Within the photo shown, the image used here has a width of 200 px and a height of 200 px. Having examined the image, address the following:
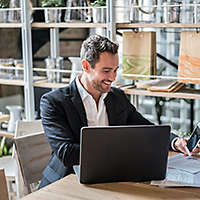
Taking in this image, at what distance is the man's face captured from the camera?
→ 2137 millimetres

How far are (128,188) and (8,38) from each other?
295 centimetres

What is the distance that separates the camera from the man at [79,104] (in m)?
2.10

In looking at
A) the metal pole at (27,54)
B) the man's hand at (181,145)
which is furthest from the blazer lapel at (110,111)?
the metal pole at (27,54)

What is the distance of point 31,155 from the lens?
7.37 ft

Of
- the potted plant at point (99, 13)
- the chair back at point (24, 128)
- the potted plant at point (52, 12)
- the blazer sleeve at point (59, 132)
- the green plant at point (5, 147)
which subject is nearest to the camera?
the blazer sleeve at point (59, 132)

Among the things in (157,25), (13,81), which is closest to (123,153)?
(157,25)

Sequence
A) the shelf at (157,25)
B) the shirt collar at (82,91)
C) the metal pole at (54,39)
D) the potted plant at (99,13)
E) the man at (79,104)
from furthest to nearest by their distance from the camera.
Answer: the metal pole at (54,39) < the potted plant at (99,13) < the shelf at (157,25) < the shirt collar at (82,91) < the man at (79,104)

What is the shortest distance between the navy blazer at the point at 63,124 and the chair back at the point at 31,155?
11 cm

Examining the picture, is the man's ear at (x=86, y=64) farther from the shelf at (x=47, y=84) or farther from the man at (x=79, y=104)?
the shelf at (x=47, y=84)

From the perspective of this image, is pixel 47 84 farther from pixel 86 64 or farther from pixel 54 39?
pixel 86 64

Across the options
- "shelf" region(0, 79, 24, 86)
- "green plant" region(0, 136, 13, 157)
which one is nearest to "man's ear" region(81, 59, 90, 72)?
"shelf" region(0, 79, 24, 86)

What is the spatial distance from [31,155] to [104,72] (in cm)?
59

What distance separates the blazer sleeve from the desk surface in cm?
26

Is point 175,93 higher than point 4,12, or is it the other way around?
point 4,12
